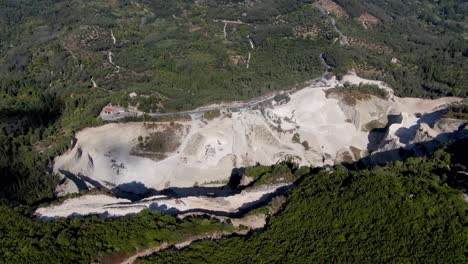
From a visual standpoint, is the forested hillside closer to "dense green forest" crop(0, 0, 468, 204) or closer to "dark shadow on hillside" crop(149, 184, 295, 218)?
"dark shadow on hillside" crop(149, 184, 295, 218)

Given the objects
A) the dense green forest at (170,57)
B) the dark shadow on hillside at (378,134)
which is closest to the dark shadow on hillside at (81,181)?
the dense green forest at (170,57)

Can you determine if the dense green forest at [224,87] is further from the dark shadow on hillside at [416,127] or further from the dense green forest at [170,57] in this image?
the dark shadow on hillside at [416,127]

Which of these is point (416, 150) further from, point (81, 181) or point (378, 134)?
point (81, 181)

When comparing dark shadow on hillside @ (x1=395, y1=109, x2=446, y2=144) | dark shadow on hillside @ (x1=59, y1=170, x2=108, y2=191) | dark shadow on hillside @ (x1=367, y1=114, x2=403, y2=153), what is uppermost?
dark shadow on hillside @ (x1=395, y1=109, x2=446, y2=144)

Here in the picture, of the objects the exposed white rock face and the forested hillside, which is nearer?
the forested hillside

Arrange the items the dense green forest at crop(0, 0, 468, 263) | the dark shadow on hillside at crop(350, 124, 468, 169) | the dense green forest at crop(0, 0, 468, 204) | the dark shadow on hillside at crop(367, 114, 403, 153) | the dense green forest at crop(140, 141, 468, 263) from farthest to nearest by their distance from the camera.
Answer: the dense green forest at crop(0, 0, 468, 204) < the dark shadow on hillside at crop(367, 114, 403, 153) < the dark shadow on hillside at crop(350, 124, 468, 169) < the dense green forest at crop(0, 0, 468, 263) < the dense green forest at crop(140, 141, 468, 263)

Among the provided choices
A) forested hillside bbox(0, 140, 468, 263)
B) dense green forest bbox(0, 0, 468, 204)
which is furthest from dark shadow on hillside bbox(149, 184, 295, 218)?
dense green forest bbox(0, 0, 468, 204)
